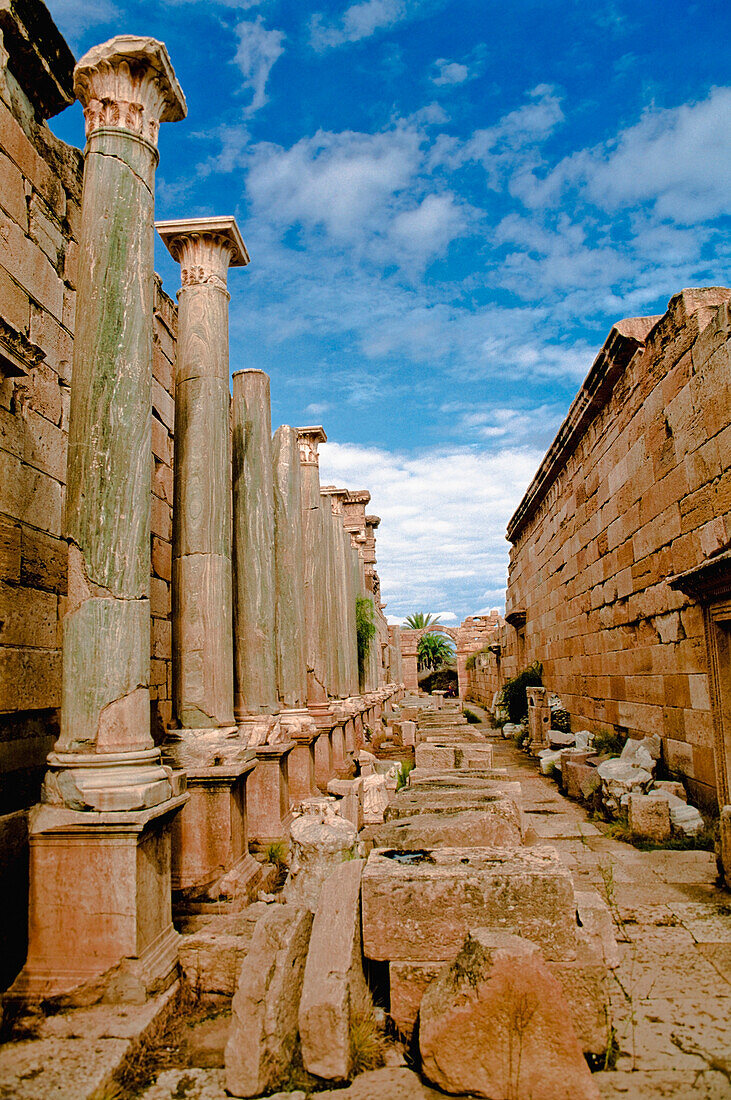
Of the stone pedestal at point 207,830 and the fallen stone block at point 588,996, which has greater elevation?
the stone pedestal at point 207,830

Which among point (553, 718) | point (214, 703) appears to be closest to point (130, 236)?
point (214, 703)

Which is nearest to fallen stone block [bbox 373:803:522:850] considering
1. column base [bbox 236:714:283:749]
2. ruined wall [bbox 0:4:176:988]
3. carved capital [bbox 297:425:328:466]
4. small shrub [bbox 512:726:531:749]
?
column base [bbox 236:714:283:749]

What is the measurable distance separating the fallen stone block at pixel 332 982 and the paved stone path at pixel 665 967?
1.11 m

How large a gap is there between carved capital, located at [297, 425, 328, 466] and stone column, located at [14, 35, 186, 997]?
7306 mm

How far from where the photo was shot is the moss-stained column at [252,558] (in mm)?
7617

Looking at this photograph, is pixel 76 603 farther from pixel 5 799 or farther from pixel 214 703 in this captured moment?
pixel 214 703

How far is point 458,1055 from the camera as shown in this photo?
2.98m

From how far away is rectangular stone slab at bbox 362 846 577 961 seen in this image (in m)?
3.55

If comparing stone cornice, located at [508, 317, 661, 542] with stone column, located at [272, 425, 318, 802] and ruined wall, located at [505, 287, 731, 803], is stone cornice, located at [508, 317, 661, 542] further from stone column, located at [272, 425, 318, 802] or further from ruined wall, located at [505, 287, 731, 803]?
stone column, located at [272, 425, 318, 802]

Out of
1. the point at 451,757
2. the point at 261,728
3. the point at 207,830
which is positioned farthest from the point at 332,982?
the point at 451,757

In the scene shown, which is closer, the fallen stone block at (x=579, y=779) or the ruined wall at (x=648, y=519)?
the ruined wall at (x=648, y=519)

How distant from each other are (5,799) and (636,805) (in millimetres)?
5862

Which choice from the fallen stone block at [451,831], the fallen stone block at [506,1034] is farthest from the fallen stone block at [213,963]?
the fallen stone block at [506,1034]

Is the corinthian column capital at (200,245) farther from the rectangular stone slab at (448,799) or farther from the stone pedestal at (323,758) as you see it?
the stone pedestal at (323,758)
